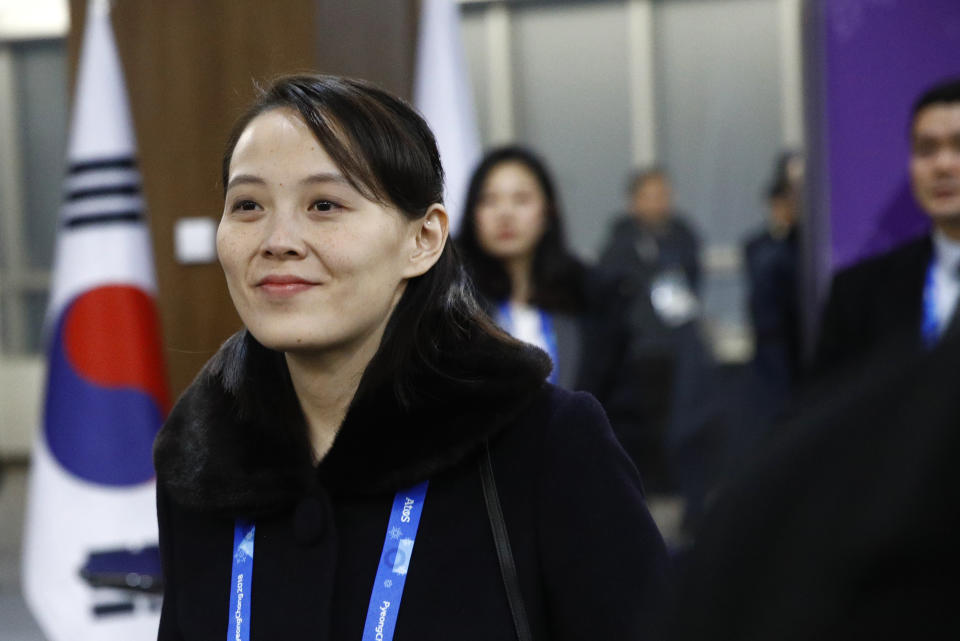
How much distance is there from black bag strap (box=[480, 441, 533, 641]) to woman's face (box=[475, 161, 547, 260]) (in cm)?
281

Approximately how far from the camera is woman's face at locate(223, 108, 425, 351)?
2035mm

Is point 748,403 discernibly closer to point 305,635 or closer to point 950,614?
point 305,635

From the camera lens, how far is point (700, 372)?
26.0 ft

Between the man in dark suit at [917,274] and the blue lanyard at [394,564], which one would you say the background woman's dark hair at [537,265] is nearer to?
the man in dark suit at [917,274]

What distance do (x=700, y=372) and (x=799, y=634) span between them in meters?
7.39

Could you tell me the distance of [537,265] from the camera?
4852mm

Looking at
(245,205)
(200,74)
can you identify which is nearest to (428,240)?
(245,205)

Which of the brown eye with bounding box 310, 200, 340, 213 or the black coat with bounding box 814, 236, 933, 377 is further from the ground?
the brown eye with bounding box 310, 200, 340, 213

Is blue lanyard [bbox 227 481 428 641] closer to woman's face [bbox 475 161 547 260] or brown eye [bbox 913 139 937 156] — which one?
brown eye [bbox 913 139 937 156]

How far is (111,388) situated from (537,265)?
1.47 metres

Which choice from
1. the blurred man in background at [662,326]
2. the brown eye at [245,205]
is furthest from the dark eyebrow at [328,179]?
the blurred man in background at [662,326]

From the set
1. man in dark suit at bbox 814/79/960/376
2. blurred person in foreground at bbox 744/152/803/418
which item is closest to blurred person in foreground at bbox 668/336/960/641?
man in dark suit at bbox 814/79/960/376

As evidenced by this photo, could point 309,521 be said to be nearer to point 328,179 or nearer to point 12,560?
point 328,179

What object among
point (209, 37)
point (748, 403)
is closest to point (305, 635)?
point (209, 37)
